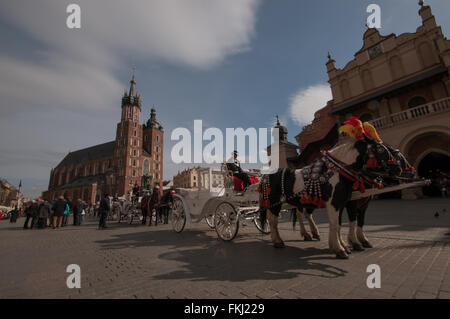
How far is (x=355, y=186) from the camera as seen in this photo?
138 inches

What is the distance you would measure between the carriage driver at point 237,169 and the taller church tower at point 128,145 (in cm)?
5450

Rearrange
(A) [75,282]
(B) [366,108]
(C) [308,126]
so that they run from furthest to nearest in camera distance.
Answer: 1. (C) [308,126]
2. (B) [366,108]
3. (A) [75,282]

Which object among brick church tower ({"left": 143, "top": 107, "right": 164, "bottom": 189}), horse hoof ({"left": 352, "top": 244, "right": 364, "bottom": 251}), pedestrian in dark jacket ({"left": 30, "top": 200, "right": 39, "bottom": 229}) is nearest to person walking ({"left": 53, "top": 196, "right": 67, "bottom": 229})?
pedestrian in dark jacket ({"left": 30, "top": 200, "right": 39, "bottom": 229})

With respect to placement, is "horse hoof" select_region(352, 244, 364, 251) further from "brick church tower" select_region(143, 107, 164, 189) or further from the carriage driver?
"brick church tower" select_region(143, 107, 164, 189)

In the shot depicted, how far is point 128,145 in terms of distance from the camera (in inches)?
2402

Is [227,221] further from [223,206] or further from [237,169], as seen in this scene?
[237,169]

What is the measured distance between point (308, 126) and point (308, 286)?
2451cm

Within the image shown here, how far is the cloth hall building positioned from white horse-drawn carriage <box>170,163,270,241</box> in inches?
2103

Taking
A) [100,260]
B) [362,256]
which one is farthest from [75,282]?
[362,256]

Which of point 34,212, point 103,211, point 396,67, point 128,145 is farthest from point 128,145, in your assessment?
point 396,67

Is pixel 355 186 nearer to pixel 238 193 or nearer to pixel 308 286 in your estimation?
pixel 308 286

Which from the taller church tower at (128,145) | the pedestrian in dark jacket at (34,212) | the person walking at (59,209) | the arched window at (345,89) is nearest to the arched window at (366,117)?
the arched window at (345,89)
